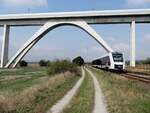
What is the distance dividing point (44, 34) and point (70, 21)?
11.0 m

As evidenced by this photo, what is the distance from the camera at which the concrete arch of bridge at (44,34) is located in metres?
86.7

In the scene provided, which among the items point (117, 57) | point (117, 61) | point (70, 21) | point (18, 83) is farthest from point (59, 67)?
point (70, 21)

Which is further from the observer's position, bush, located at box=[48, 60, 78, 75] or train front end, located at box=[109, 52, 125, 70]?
train front end, located at box=[109, 52, 125, 70]

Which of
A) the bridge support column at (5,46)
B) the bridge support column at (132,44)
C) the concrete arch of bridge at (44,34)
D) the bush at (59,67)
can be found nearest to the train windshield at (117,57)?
the bush at (59,67)

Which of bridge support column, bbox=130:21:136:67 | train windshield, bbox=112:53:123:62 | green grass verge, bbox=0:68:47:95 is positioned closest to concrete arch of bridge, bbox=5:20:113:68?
bridge support column, bbox=130:21:136:67

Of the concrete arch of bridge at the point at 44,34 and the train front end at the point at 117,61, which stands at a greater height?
the concrete arch of bridge at the point at 44,34

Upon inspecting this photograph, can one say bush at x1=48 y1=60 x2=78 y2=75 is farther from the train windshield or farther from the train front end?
the train windshield

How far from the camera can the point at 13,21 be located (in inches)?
3524

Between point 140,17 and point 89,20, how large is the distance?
39.7ft

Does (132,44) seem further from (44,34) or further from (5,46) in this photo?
(5,46)

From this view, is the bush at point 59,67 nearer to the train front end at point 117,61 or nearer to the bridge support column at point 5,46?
the train front end at point 117,61

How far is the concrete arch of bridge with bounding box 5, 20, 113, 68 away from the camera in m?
86.7

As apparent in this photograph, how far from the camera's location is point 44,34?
9550 cm

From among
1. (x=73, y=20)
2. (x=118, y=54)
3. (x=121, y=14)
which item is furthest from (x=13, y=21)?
(x=118, y=54)
